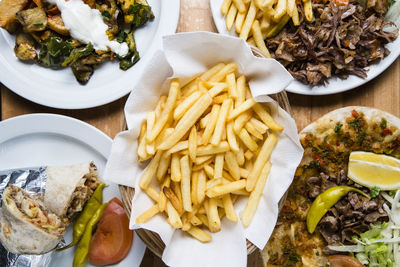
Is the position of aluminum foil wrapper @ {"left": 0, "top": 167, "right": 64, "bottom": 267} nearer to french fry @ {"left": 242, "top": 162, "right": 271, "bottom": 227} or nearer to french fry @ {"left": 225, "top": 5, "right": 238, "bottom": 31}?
french fry @ {"left": 242, "top": 162, "right": 271, "bottom": 227}

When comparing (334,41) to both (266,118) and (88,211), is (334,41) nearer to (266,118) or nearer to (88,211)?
(266,118)

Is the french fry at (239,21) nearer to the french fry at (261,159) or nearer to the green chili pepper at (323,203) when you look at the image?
the french fry at (261,159)

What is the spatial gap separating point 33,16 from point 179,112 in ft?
4.22

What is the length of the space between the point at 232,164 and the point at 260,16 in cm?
102

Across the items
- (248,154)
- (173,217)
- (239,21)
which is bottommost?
(173,217)

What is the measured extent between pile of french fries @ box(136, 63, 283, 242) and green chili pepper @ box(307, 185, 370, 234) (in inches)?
20.5

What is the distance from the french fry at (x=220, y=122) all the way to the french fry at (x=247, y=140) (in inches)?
5.0

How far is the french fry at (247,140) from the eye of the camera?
2.38m

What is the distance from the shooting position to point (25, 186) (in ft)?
9.11

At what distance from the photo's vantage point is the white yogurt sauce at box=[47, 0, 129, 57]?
281cm

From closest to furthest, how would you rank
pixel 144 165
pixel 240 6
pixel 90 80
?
pixel 144 165 → pixel 240 6 → pixel 90 80

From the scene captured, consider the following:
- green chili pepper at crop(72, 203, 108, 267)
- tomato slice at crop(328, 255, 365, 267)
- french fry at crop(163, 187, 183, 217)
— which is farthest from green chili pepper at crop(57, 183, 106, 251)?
tomato slice at crop(328, 255, 365, 267)

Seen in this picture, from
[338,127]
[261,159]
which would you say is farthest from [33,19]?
[338,127]

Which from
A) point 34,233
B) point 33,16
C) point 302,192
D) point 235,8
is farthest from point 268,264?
point 33,16
